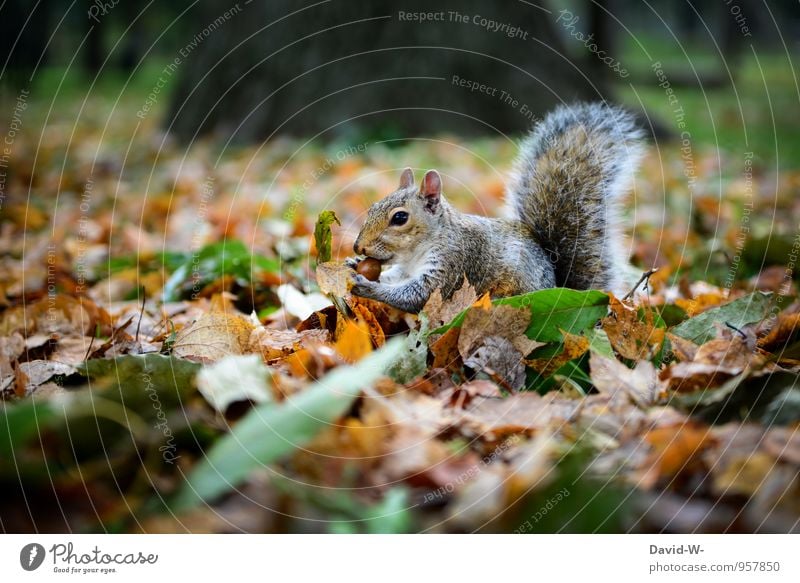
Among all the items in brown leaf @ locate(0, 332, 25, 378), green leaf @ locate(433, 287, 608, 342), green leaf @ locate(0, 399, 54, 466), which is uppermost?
green leaf @ locate(433, 287, 608, 342)

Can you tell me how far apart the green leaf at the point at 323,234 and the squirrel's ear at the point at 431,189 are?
280 mm

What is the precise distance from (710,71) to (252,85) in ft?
27.6

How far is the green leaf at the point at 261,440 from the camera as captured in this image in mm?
785

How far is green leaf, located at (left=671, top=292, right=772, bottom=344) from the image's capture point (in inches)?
51.8

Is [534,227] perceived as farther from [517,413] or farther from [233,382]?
[233,382]

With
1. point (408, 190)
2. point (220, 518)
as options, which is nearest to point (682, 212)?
point (408, 190)

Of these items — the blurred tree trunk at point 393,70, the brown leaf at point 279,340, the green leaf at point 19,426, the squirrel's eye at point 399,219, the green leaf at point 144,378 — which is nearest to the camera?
the green leaf at point 19,426

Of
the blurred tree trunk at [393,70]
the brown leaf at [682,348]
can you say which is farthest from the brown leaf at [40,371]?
the blurred tree trunk at [393,70]

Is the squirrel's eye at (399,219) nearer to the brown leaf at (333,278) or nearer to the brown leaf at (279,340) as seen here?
the brown leaf at (333,278)

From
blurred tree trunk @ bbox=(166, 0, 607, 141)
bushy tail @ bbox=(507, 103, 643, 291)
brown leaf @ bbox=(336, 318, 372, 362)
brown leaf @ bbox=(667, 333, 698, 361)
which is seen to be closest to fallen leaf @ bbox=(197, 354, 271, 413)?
brown leaf @ bbox=(336, 318, 372, 362)

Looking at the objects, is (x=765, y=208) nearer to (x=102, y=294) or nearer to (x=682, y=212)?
(x=682, y=212)

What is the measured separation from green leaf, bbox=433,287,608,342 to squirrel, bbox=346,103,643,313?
26 centimetres

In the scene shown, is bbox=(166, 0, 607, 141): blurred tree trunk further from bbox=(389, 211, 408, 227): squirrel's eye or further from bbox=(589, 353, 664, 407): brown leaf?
bbox=(589, 353, 664, 407): brown leaf

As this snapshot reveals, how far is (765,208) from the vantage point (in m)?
3.02
